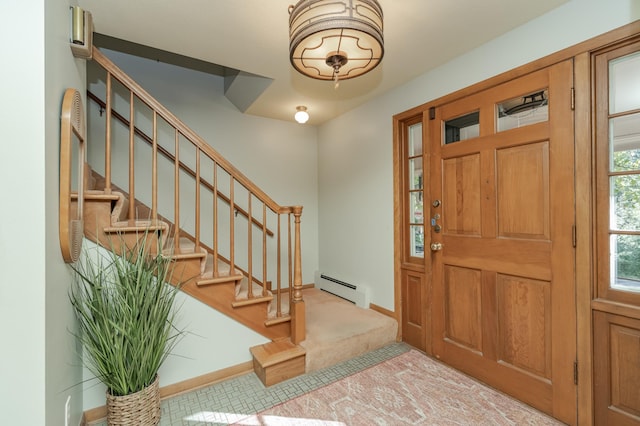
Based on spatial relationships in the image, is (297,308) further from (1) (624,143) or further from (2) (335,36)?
(1) (624,143)

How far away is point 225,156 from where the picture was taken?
3342 millimetres

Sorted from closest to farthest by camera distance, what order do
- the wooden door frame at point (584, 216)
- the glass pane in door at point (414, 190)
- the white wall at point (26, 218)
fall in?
the white wall at point (26, 218) → the wooden door frame at point (584, 216) → the glass pane in door at point (414, 190)

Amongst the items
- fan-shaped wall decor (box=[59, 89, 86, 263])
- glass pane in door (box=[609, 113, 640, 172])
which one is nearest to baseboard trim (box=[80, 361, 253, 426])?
fan-shaped wall decor (box=[59, 89, 86, 263])

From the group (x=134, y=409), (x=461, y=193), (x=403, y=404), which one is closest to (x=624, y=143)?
(x=461, y=193)

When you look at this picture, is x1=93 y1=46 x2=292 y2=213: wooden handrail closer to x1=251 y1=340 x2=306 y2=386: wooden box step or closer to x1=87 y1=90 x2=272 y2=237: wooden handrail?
x1=87 y1=90 x2=272 y2=237: wooden handrail

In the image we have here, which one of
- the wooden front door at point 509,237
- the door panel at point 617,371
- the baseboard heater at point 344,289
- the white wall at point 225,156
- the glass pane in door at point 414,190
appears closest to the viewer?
the door panel at point 617,371

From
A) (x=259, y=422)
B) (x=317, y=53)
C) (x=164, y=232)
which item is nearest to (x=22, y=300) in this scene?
(x=164, y=232)

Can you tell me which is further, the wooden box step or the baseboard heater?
the baseboard heater

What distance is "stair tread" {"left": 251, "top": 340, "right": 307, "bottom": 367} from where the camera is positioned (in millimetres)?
2016

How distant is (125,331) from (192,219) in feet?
5.83

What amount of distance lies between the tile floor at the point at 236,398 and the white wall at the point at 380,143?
1.02m

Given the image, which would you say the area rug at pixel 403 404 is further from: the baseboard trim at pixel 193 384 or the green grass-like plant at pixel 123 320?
the green grass-like plant at pixel 123 320

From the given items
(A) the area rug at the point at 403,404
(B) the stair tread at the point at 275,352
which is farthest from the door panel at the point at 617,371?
(B) the stair tread at the point at 275,352

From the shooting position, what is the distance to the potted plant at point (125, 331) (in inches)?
56.4
